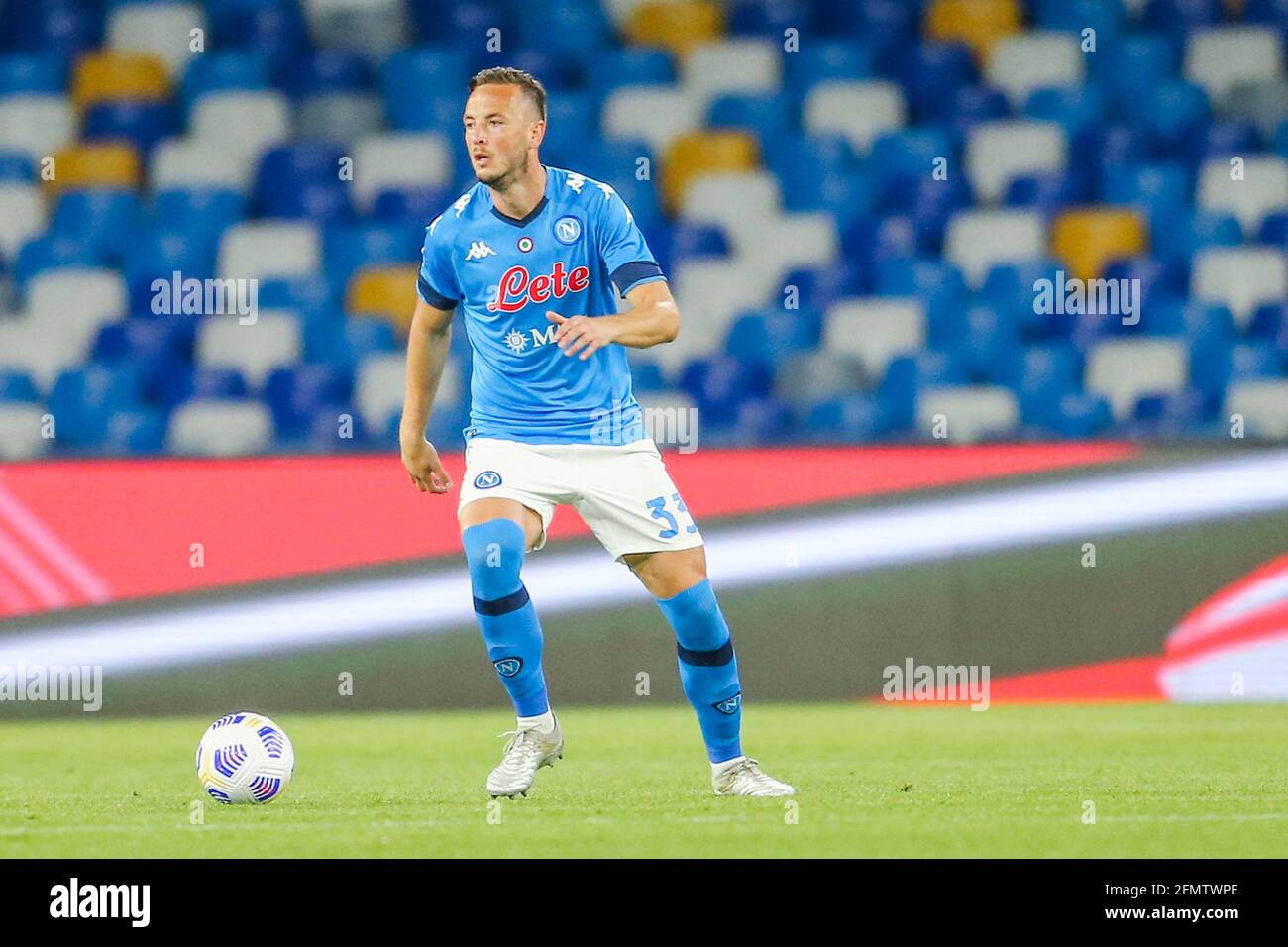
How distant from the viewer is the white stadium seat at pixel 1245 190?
42.4ft

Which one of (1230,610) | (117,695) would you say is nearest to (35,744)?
(117,695)

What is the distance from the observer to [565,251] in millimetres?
5914

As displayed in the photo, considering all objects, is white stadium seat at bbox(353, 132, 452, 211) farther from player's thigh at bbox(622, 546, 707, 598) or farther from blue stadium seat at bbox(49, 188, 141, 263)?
player's thigh at bbox(622, 546, 707, 598)

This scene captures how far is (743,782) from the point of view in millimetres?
5891

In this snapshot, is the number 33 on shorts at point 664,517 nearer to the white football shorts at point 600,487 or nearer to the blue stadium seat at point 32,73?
the white football shorts at point 600,487

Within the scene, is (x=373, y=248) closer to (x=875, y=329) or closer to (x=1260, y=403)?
(x=875, y=329)

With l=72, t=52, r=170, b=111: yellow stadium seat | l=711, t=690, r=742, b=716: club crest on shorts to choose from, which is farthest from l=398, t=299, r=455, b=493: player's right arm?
l=72, t=52, r=170, b=111: yellow stadium seat

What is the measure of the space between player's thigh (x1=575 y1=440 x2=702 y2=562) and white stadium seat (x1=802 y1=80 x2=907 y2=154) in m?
7.74

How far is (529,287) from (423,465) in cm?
68

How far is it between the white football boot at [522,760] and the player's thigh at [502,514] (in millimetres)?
589

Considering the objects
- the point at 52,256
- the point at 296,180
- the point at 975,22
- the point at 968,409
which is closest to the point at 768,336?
the point at 968,409

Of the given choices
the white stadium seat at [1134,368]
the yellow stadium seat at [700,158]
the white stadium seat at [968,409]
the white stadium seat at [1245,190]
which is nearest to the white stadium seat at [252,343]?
the yellow stadium seat at [700,158]

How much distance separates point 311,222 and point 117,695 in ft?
14.7

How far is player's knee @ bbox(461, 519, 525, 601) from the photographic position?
5781 millimetres
